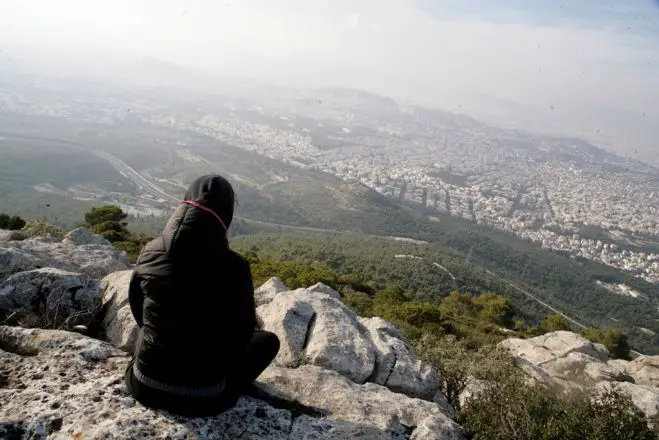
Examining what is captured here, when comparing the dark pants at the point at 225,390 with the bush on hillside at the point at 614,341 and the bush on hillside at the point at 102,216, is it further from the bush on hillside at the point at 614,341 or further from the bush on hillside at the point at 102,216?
the bush on hillside at the point at 102,216

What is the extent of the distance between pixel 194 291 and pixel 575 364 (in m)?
14.9

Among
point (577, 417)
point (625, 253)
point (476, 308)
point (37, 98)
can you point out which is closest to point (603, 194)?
point (625, 253)

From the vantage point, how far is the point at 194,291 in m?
3.46

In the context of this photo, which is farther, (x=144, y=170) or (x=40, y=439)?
(x=144, y=170)

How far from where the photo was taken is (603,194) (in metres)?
136

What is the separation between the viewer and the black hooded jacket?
3.45 m

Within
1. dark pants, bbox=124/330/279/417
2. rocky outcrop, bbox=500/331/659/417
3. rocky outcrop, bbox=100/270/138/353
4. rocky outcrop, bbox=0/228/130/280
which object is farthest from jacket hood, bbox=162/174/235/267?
rocky outcrop, bbox=500/331/659/417

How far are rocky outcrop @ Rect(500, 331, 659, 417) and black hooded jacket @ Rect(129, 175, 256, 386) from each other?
1048cm

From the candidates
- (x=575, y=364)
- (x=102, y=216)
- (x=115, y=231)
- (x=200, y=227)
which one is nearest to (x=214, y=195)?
(x=200, y=227)

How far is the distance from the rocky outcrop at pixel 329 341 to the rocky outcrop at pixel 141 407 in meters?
0.71

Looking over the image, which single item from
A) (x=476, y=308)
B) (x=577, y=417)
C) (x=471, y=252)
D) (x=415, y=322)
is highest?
(x=577, y=417)

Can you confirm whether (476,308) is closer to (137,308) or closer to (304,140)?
(137,308)

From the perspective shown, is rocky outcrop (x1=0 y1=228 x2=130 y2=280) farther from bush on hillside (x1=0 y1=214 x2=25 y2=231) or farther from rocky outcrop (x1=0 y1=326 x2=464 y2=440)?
bush on hillside (x1=0 y1=214 x2=25 y2=231)

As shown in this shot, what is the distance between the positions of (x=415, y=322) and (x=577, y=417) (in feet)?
46.5
